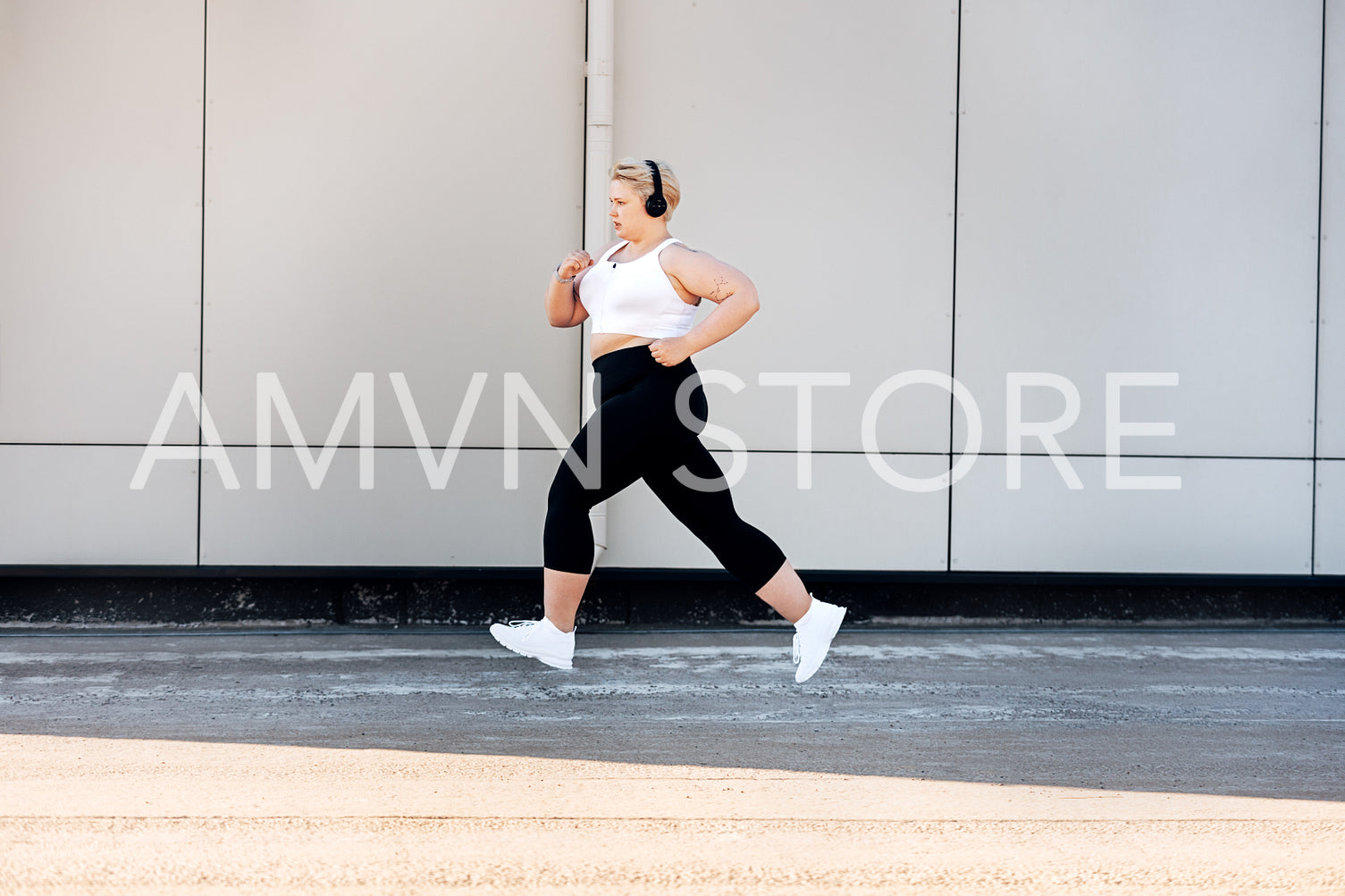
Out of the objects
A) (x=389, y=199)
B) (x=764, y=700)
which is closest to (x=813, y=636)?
(x=764, y=700)

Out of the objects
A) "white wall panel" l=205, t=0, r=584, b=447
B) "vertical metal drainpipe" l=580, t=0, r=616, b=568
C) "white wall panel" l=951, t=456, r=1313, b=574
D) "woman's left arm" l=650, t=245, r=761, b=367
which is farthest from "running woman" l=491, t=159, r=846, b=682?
"white wall panel" l=951, t=456, r=1313, b=574

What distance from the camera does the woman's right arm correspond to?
379cm

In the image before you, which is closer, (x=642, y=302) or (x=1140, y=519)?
(x=642, y=302)

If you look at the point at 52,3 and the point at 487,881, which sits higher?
the point at 52,3

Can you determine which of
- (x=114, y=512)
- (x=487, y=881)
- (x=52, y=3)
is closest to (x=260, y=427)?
(x=114, y=512)

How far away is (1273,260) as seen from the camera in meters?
5.98

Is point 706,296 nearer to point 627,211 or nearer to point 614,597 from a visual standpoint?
point 627,211

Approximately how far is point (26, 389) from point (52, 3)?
1.93 m

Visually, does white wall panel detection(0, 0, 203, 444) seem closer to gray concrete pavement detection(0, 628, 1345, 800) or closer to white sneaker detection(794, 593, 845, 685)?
gray concrete pavement detection(0, 628, 1345, 800)

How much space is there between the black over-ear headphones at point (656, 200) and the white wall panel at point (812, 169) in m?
1.94

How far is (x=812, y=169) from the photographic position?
18.9 feet

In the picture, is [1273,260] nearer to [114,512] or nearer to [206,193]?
→ [206,193]

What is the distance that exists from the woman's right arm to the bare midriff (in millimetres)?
163

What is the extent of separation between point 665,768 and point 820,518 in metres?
2.82
